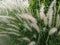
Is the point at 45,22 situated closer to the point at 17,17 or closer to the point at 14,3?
the point at 17,17

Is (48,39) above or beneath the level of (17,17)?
beneath

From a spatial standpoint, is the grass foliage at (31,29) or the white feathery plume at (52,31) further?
the grass foliage at (31,29)

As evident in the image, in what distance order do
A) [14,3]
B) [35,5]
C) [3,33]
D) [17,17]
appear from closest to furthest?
[3,33] < [17,17] < [14,3] < [35,5]

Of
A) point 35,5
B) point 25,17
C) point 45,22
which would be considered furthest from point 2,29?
point 35,5

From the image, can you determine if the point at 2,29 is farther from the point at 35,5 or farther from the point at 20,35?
the point at 35,5

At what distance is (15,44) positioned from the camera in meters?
2.69

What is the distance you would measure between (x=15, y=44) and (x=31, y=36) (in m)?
0.20

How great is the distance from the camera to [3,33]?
8.54 ft

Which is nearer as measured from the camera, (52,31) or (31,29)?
(52,31)

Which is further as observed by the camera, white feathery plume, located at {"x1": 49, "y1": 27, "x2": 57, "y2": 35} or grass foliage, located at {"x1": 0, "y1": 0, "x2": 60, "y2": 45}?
grass foliage, located at {"x1": 0, "y1": 0, "x2": 60, "y2": 45}

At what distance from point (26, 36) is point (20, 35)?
0.22 feet

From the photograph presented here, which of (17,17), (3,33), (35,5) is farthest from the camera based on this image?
(35,5)

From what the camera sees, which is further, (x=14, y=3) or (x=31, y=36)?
(x=14, y=3)

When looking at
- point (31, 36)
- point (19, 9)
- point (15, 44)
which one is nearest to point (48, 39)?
point (31, 36)
